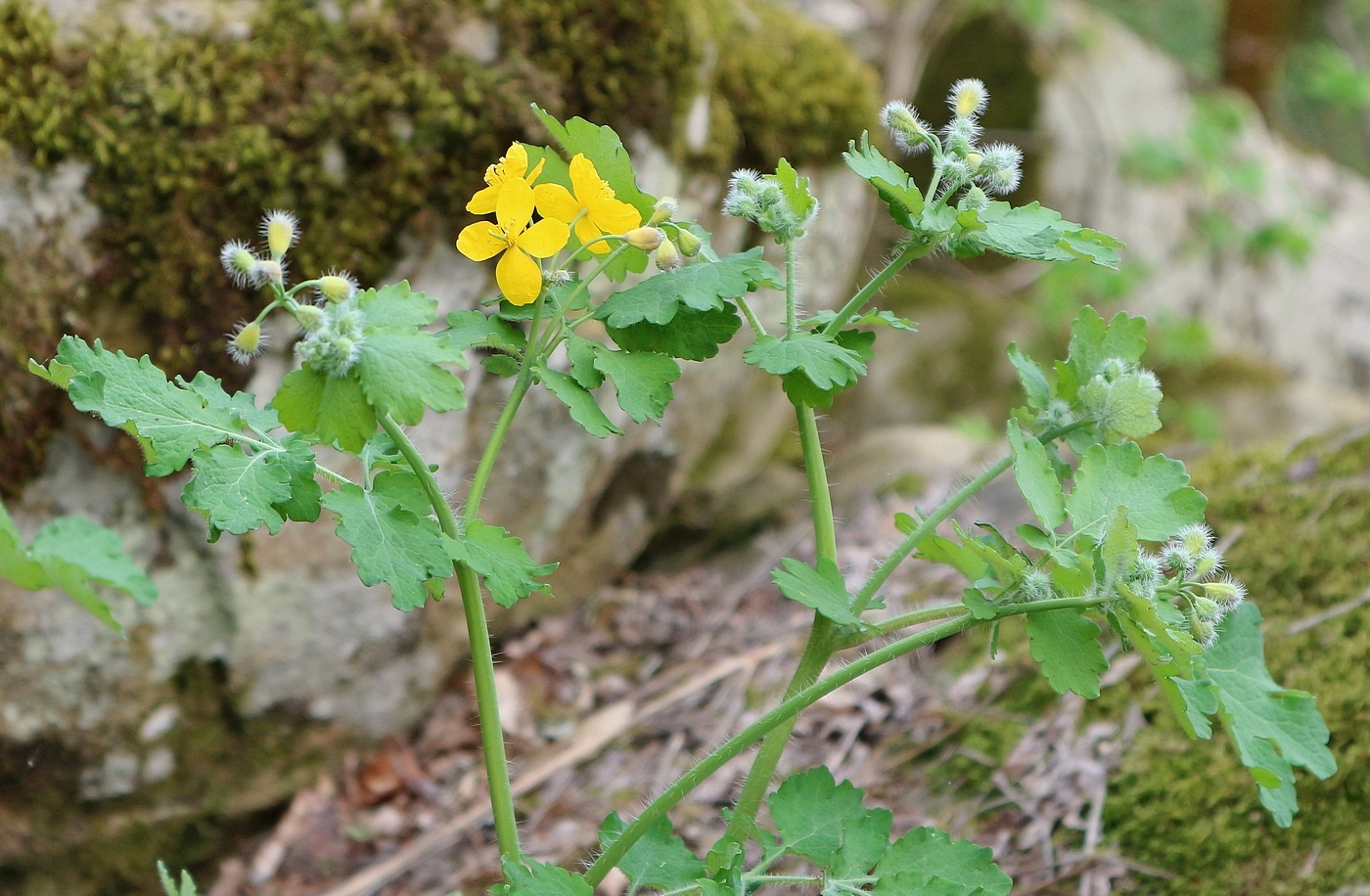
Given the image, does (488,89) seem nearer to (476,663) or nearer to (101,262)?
(101,262)

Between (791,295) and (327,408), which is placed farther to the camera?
(791,295)

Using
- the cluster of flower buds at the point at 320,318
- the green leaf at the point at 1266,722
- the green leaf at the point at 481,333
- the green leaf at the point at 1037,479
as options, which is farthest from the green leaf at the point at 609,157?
the green leaf at the point at 1266,722

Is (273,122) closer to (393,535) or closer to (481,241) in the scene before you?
(481,241)


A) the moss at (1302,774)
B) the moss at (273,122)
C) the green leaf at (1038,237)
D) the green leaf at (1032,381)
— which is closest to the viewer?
the green leaf at (1038,237)

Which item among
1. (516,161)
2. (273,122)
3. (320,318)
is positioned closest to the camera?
(320,318)

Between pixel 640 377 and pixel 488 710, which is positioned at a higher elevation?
pixel 640 377

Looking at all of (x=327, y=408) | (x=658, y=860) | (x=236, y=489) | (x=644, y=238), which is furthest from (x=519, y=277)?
(x=658, y=860)

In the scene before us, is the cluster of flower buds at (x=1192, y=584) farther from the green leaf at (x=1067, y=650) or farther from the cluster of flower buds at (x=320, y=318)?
the cluster of flower buds at (x=320, y=318)
